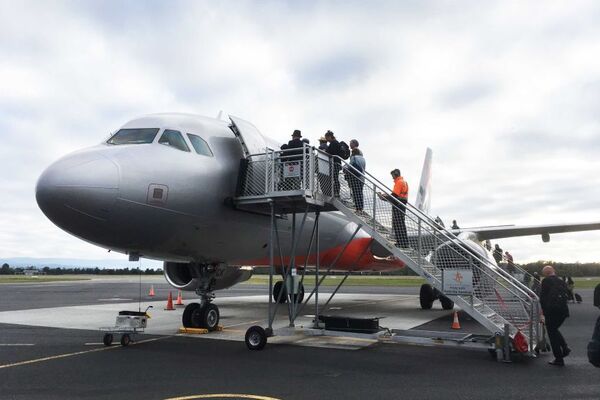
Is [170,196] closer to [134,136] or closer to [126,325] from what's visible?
[134,136]

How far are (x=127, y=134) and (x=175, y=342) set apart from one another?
14.1 ft

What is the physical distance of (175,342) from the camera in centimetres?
1015

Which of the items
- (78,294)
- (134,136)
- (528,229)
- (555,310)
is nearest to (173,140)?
(134,136)

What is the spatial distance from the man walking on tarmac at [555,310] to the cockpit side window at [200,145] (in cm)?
664

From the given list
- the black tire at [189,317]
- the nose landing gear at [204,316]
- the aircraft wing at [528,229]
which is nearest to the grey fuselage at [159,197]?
the nose landing gear at [204,316]

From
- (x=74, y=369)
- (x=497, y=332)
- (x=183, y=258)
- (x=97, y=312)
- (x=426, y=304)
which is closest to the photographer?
(x=74, y=369)

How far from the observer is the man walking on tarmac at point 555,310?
8.07 metres

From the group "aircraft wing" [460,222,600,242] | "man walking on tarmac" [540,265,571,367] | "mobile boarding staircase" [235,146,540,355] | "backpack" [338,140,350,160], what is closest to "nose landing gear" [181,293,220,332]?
"mobile boarding staircase" [235,146,540,355]

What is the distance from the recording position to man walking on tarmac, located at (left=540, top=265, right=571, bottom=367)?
8.07 m

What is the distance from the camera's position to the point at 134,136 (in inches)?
377

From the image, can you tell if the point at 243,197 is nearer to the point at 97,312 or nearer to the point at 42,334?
the point at 42,334

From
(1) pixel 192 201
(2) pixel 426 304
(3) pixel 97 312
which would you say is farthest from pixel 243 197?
(2) pixel 426 304

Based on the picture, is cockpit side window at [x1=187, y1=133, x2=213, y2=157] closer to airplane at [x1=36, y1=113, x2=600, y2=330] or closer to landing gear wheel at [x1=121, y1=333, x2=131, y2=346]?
airplane at [x1=36, y1=113, x2=600, y2=330]

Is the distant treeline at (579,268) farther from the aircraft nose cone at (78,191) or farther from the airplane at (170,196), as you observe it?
the aircraft nose cone at (78,191)
